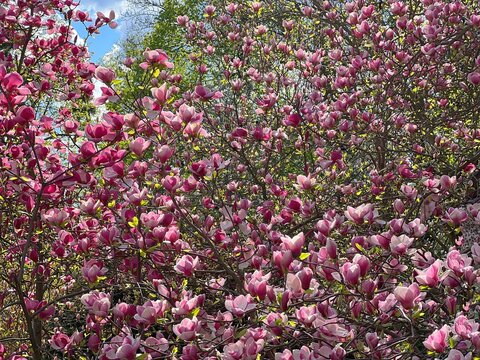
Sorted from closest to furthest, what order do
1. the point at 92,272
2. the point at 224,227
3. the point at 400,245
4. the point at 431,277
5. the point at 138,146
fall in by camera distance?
1. the point at 431,277
2. the point at 400,245
3. the point at 138,146
4. the point at 92,272
5. the point at 224,227

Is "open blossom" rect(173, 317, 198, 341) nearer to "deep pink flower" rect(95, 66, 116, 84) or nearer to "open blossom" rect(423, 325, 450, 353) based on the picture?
"open blossom" rect(423, 325, 450, 353)

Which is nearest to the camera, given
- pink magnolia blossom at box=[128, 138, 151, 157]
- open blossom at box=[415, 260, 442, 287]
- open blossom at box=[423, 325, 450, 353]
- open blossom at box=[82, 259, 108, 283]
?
open blossom at box=[423, 325, 450, 353]

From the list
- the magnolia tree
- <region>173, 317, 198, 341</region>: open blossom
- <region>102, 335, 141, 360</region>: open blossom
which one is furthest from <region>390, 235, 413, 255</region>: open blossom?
<region>102, 335, 141, 360</region>: open blossom

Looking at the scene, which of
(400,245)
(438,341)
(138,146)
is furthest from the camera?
(138,146)

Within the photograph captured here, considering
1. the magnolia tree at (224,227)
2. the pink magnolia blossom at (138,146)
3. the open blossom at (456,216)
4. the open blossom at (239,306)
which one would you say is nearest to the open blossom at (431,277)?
the magnolia tree at (224,227)

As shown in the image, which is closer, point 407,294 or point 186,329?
point 407,294

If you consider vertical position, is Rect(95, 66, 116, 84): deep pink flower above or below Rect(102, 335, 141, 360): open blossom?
above

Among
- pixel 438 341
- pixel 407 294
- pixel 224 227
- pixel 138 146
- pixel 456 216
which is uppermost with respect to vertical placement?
pixel 138 146

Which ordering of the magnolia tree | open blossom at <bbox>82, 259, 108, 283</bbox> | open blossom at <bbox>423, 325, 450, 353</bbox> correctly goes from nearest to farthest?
open blossom at <bbox>423, 325, 450, 353</bbox> < the magnolia tree < open blossom at <bbox>82, 259, 108, 283</bbox>

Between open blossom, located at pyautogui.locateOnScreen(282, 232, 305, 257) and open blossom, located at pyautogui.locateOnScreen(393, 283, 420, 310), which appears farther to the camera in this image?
open blossom, located at pyautogui.locateOnScreen(282, 232, 305, 257)

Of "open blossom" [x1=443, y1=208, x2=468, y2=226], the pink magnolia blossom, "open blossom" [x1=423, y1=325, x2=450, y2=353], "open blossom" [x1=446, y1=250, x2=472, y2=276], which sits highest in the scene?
the pink magnolia blossom

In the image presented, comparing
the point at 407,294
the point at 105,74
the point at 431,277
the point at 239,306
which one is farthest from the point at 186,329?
the point at 105,74

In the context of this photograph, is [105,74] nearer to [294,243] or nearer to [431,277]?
[294,243]

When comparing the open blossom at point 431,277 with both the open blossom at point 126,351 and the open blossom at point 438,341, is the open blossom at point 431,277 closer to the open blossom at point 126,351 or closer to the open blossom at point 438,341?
the open blossom at point 438,341
